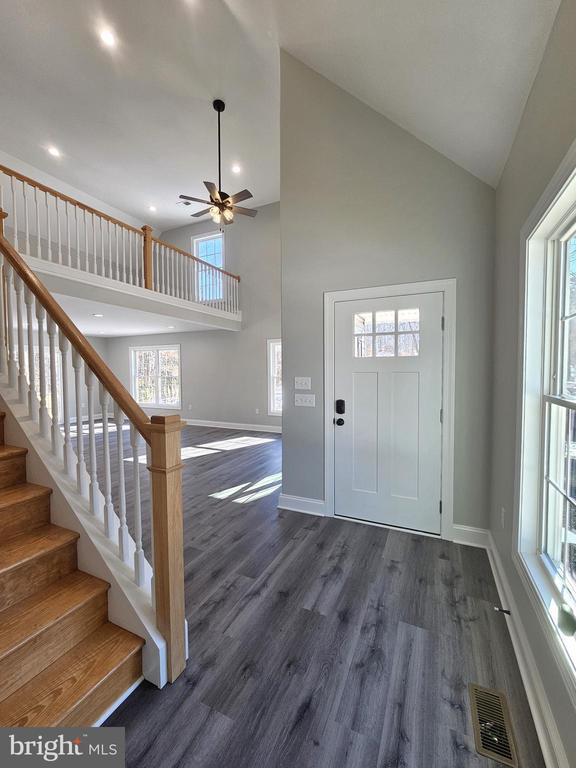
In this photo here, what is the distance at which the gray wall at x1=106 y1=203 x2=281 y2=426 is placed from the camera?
711cm

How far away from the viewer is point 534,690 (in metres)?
1.31

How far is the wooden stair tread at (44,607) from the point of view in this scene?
3.82ft

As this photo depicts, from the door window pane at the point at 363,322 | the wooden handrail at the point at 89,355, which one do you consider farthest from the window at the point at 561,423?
the wooden handrail at the point at 89,355

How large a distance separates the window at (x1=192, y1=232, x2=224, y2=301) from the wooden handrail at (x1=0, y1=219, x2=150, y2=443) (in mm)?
5448

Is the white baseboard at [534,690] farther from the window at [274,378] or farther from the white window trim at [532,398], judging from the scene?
the window at [274,378]

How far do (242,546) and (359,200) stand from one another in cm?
301

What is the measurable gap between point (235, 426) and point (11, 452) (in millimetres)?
6010

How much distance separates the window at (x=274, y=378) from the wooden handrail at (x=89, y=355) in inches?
218

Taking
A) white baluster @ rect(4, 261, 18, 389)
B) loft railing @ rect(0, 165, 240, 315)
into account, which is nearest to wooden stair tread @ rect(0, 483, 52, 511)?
white baluster @ rect(4, 261, 18, 389)

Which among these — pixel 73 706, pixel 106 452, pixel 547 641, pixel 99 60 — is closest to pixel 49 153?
pixel 99 60

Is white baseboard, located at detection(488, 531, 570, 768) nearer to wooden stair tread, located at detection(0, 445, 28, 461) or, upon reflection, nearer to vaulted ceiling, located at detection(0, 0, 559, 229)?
wooden stair tread, located at detection(0, 445, 28, 461)

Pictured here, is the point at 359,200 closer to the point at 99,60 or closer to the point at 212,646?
the point at 212,646

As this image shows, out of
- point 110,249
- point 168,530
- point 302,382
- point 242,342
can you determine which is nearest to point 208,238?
point 242,342

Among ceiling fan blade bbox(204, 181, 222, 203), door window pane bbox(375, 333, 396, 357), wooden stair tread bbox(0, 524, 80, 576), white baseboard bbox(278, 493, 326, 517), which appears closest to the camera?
wooden stair tread bbox(0, 524, 80, 576)
